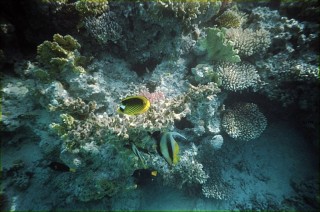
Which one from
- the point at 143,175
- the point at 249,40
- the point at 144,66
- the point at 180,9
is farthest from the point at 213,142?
the point at 180,9

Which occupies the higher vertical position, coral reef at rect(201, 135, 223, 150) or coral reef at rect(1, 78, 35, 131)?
coral reef at rect(1, 78, 35, 131)

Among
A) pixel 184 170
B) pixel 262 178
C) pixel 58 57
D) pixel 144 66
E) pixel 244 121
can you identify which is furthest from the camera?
pixel 262 178

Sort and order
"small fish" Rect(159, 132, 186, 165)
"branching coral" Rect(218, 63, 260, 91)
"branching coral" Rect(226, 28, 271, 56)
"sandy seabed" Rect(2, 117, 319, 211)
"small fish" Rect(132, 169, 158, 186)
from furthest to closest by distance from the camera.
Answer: "sandy seabed" Rect(2, 117, 319, 211) < "branching coral" Rect(226, 28, 271, 56) < "branching coral" Rect(218, 63, 260, 91) < "small fish" Rect(132, 169, 158, 186) < "small fish" Rect(159, 132, 186, 165)

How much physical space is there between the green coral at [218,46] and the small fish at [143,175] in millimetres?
2415

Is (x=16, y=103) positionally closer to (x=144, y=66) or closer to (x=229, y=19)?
(x=144, y=66)

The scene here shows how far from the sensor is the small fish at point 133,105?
2445 millimetres

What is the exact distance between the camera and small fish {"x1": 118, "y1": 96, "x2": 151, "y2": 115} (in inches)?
96.3

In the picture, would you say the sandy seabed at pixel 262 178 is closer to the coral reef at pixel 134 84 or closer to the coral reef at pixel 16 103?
the coral reef at pixel 134 84

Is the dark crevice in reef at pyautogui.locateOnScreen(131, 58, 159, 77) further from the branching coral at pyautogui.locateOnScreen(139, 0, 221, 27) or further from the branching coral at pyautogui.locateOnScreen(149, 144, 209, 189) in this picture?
the branching coral at pyautogui.locateOnScreen(149, 144, 209, 189)

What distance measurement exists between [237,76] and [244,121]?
95 centimetres

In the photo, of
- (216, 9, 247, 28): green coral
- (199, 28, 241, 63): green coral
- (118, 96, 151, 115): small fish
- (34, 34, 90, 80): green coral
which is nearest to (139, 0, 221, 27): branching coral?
(199, 28, 241, 63): green coral

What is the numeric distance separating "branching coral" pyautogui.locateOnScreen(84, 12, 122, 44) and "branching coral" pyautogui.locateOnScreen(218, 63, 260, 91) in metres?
2.02

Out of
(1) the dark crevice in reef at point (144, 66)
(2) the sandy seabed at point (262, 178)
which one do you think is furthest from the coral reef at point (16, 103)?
(2) the sandy seabed at point (262, 178)

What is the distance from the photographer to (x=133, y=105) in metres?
2.47
